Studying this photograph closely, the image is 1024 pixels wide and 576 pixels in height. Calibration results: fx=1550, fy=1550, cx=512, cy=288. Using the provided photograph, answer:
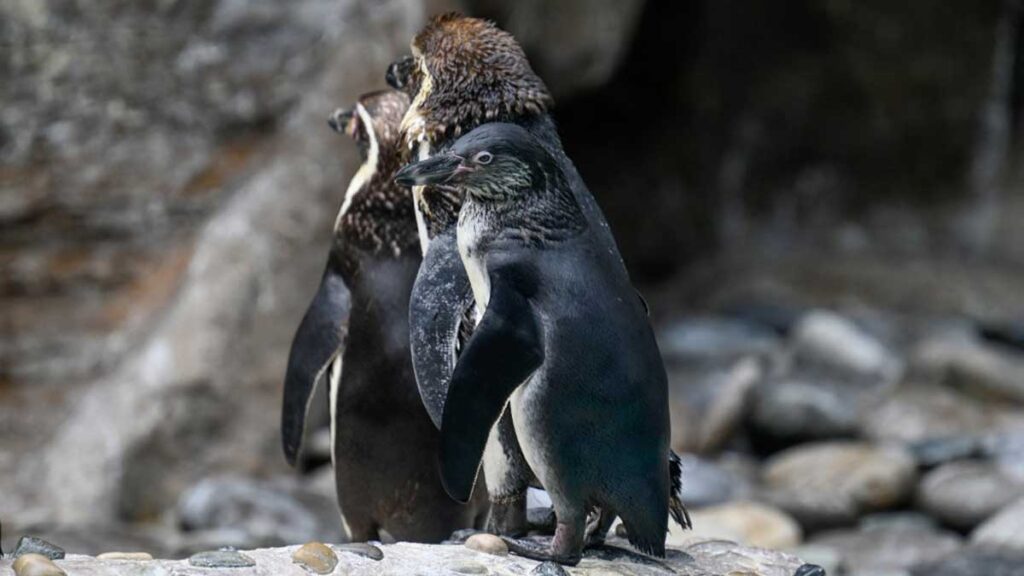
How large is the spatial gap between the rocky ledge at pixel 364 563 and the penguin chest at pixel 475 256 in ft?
1.73

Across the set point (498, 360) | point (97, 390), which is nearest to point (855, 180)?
point (97, 390)

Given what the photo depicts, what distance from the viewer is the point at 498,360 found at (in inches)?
124

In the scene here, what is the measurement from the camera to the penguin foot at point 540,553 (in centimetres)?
335

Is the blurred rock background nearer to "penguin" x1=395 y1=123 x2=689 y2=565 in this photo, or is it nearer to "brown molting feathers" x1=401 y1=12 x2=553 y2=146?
"brown molting feathers" x1=401 y1=12 x2=553 y2=146

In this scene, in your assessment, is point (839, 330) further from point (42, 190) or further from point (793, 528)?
point (42, 190)

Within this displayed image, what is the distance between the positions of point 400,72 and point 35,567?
6.24 feet

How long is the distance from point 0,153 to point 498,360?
4883 millimetres

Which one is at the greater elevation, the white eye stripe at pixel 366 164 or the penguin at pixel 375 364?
the white eye stripe at pixel 366 164

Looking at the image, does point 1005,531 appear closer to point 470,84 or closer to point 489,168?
point 470,84

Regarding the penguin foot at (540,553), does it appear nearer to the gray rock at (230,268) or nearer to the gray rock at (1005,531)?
the gray rock at (1005,531)

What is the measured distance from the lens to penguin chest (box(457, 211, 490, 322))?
10.9ft

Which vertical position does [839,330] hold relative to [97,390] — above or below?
above


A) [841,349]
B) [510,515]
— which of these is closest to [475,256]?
[510,515]

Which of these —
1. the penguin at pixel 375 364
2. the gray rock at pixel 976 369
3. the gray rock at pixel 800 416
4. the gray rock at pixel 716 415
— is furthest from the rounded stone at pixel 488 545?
the gray rock at pixel 976 369
